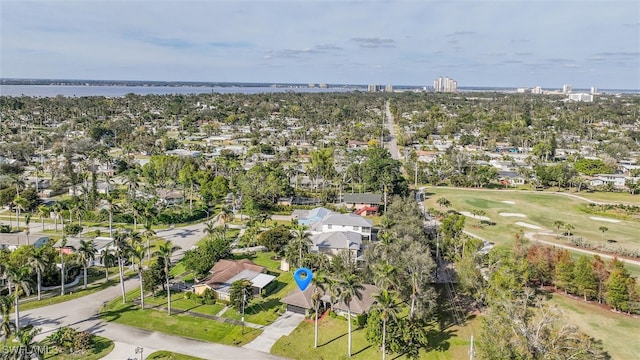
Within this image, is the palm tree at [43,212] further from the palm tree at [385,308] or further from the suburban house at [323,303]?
the palm tree at [385,308]

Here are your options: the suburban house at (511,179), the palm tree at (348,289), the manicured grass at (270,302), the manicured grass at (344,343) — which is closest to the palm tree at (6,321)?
the manicured grass at (270,302)

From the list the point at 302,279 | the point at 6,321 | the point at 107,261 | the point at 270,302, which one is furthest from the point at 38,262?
the point at 302,279

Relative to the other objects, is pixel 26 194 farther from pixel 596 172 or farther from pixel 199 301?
pixel 596 172

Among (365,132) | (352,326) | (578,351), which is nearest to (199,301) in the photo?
(352,326)

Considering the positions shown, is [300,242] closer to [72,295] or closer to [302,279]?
[302,279]

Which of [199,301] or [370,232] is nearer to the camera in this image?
[199,301]
